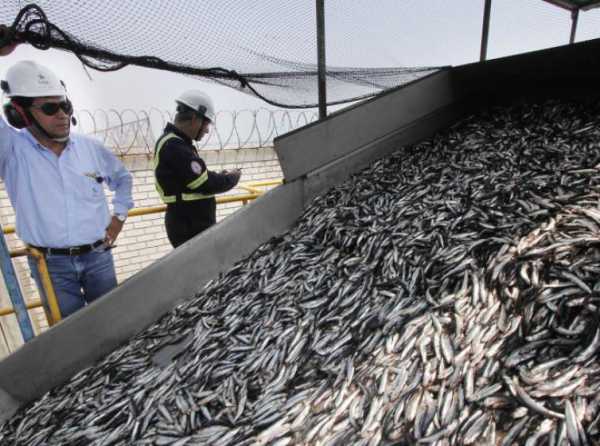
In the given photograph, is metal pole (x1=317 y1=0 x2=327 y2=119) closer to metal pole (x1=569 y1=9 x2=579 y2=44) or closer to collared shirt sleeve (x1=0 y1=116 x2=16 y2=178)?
collared shirt sleeve (x1=0 y1=116 x2=16 y2=178)

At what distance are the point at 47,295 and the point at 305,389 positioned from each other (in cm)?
234

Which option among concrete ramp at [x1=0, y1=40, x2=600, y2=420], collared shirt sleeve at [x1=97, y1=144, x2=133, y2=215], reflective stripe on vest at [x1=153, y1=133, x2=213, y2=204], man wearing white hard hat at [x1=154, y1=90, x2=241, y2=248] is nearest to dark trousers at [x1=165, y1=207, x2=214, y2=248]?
man wearing white hard hat at [x1=154, y1=90, x2=241, y2=248]

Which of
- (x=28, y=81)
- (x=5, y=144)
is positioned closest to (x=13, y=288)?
(x=5, y=144)

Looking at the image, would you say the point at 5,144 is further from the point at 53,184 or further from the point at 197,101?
the point at 197,101

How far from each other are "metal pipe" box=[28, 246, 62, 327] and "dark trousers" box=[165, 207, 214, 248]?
4.16ft

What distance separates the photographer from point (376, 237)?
2.90 m

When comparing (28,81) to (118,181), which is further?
(118,181)

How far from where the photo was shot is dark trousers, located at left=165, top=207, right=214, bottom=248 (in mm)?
3834

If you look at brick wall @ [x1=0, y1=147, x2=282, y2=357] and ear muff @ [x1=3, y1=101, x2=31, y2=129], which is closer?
ear muff @ [x1=3, y1=101, x2=31, y2=129]

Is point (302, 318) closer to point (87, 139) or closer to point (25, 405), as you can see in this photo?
point (25, 405)

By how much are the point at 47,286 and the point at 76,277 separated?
0.27 metres

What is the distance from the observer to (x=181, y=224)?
12.7 ft

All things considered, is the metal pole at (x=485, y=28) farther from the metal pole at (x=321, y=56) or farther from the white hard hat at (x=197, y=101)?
the white hard hat at (x=197, y=101)

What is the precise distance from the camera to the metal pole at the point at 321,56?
451 centimetres
